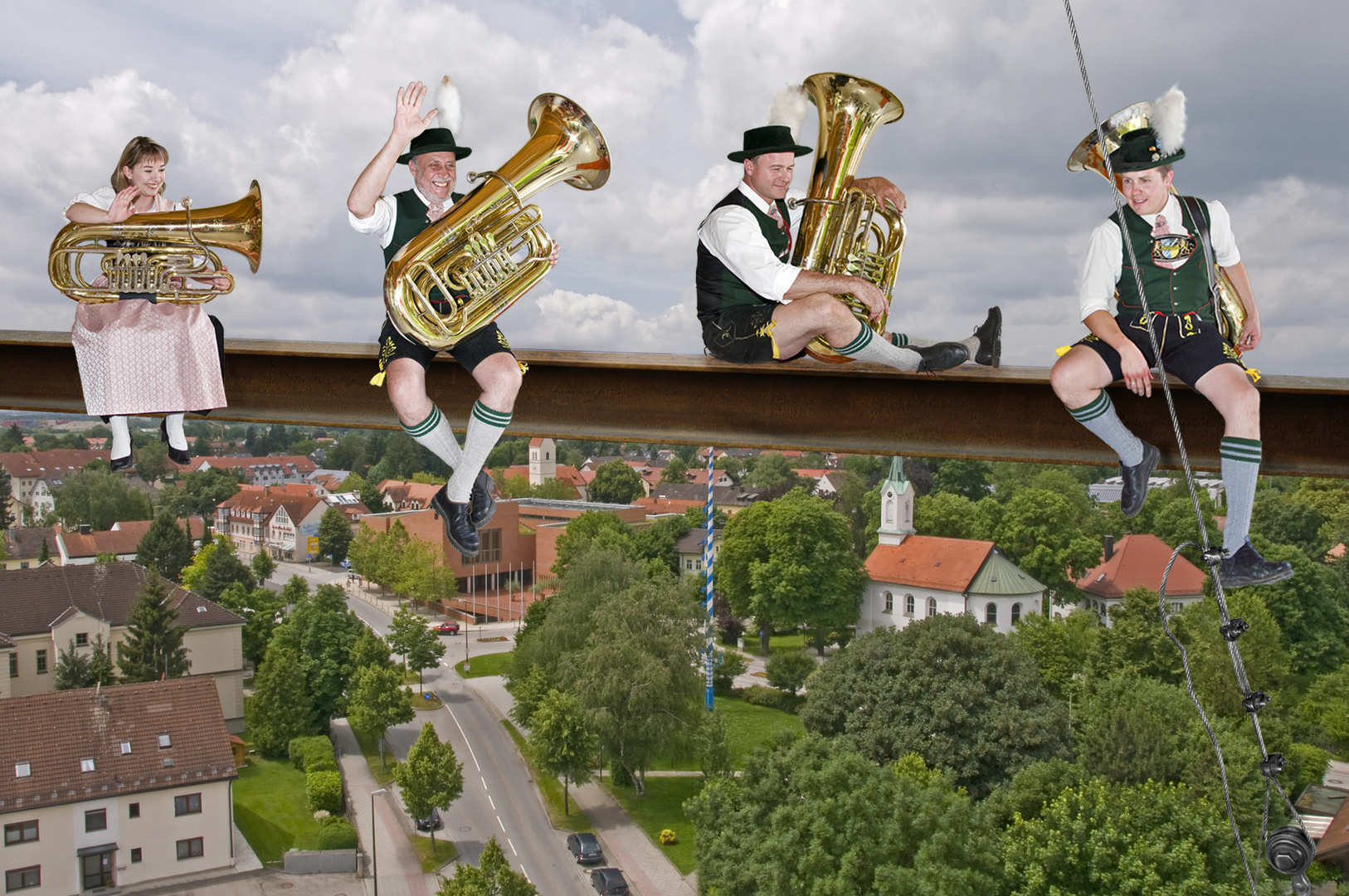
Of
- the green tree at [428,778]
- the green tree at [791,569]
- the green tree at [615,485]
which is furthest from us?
the green tree at [615,485]

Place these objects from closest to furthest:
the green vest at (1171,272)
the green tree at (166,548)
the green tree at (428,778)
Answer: the green vest at (1171,272)
the green tree at (428,778)
the green tree at (166,548)

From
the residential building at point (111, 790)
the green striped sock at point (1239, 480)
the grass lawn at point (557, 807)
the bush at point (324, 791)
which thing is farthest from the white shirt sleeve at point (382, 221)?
the bush at point (324, 791)

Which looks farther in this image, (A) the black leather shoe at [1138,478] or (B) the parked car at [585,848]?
(B) the parked car at [585,848]

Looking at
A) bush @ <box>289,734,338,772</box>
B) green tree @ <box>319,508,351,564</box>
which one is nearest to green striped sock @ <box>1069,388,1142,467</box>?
bush @ <box>289,734,338,772</box>

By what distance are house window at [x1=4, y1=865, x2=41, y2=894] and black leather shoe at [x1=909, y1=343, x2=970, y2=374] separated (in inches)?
765

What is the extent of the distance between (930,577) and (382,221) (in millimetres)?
31028

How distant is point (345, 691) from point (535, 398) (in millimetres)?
26112

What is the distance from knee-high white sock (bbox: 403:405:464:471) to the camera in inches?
151

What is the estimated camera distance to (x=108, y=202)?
4176 millimetres

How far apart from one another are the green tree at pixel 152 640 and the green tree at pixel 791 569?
15.8 m

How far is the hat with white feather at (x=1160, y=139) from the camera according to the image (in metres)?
3.30

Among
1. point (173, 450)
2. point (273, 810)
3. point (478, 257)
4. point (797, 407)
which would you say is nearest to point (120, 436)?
point (173, 450)

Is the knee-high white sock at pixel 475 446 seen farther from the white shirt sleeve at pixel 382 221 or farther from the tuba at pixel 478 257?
the white shirt sleeve at pixel 382 221

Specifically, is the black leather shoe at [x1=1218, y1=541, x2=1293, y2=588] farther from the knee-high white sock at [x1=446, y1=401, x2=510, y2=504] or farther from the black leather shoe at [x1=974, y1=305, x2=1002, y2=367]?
the knee-high white sock at [x1=446, y1=401, x2=510, y2=504]
